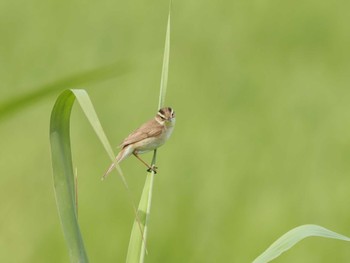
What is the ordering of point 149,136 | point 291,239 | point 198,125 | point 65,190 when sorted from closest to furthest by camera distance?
point 65,190 < point 291,239 < point 149,136 < point 198,125

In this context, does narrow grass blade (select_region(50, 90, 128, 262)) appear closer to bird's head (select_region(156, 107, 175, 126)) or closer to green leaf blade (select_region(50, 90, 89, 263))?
green leaf blade (select_region(50, 90, 89, 263))

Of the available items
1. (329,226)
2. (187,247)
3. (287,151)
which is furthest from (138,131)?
(287,151)

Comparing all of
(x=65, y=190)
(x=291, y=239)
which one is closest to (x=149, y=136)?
(x=291, y=239)

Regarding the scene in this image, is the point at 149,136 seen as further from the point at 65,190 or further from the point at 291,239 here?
the point at 65,190

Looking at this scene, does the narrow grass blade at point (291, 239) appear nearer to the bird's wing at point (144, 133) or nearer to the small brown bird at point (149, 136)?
the small brown bird at point (149, 136)

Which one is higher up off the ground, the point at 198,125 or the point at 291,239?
the point at 198,125

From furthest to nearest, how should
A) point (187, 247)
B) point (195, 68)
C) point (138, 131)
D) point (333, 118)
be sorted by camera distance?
point (195, 68), point (333, 118), point (187, 247), point (138, 131)

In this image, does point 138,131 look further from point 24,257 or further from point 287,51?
point 287,51

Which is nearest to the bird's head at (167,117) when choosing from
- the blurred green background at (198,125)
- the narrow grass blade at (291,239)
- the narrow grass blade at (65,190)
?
the narrow grass blade at (291,239)
